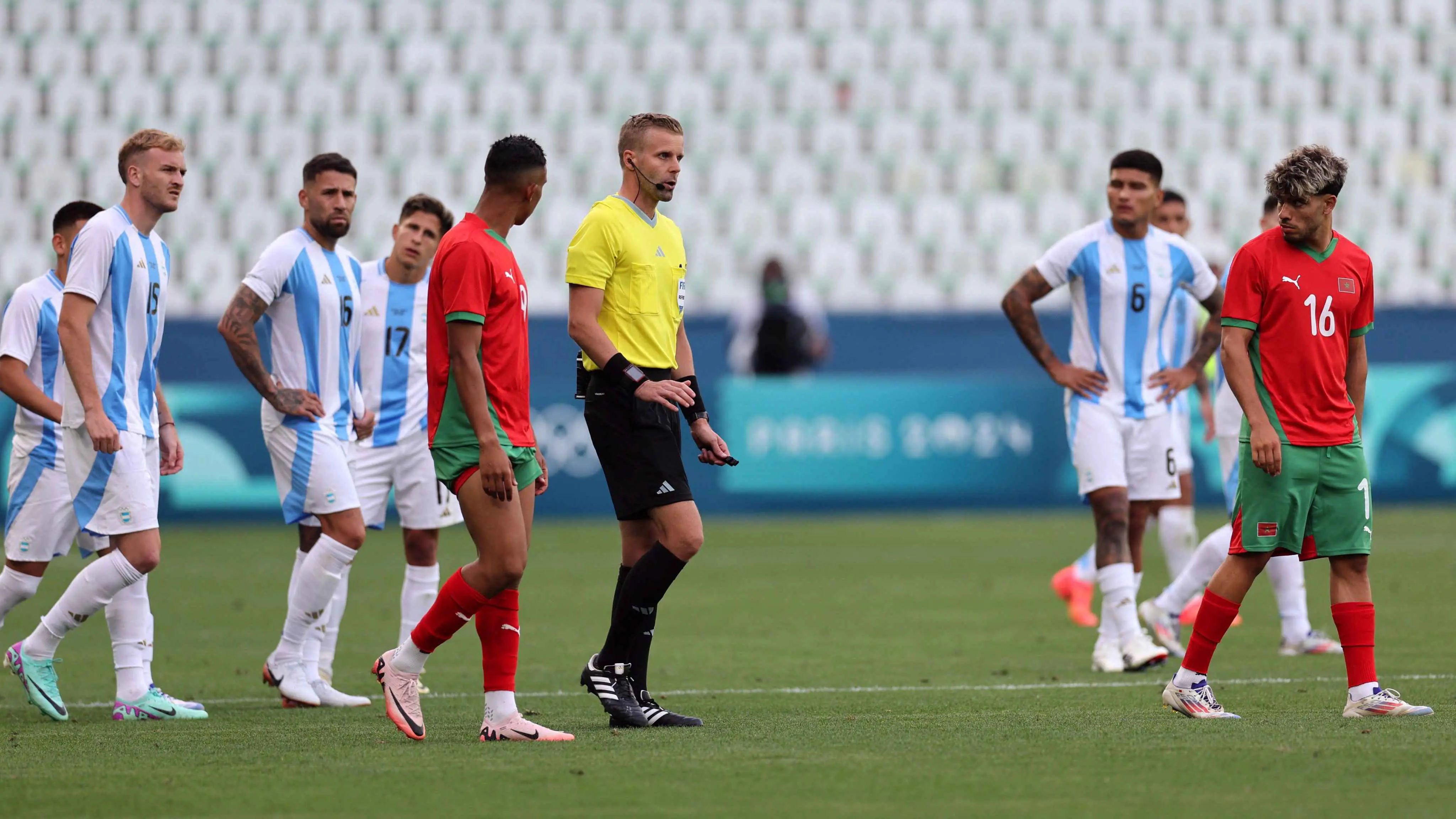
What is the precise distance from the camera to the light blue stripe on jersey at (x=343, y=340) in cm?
747

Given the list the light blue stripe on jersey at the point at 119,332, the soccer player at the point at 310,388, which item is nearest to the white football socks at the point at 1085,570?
the soccer player at the point at 310,388

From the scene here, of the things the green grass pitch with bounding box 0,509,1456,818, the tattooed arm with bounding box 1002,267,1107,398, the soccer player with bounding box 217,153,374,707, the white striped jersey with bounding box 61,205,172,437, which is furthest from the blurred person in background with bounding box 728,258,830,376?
the white striped jersey with bounding box 61,205,172,437

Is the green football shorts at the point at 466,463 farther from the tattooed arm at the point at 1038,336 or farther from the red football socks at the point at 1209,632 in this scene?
the tattooed arm at the point at 1038,336

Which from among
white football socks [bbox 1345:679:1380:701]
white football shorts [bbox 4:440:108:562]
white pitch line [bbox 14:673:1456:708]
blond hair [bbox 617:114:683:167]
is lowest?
white pitch line [bbox 14:673:1456:708]

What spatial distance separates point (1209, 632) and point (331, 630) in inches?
154

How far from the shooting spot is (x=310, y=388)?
741 centimetres

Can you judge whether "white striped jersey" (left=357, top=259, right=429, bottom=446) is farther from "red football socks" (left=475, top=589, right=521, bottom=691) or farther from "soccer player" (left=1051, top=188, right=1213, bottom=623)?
"soccer player" (left=1051, top=188, right=1213, bottom=623)

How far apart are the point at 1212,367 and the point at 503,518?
6.42 m

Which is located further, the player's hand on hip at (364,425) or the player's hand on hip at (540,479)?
the player's hand on hip at (364,425)

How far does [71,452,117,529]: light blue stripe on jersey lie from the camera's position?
6637mm

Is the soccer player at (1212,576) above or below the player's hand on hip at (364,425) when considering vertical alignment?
below

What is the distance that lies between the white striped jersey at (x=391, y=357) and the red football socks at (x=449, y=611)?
2466mm

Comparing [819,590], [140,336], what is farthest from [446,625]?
[819,590]

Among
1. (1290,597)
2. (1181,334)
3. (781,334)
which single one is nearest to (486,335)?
(1290,597)
